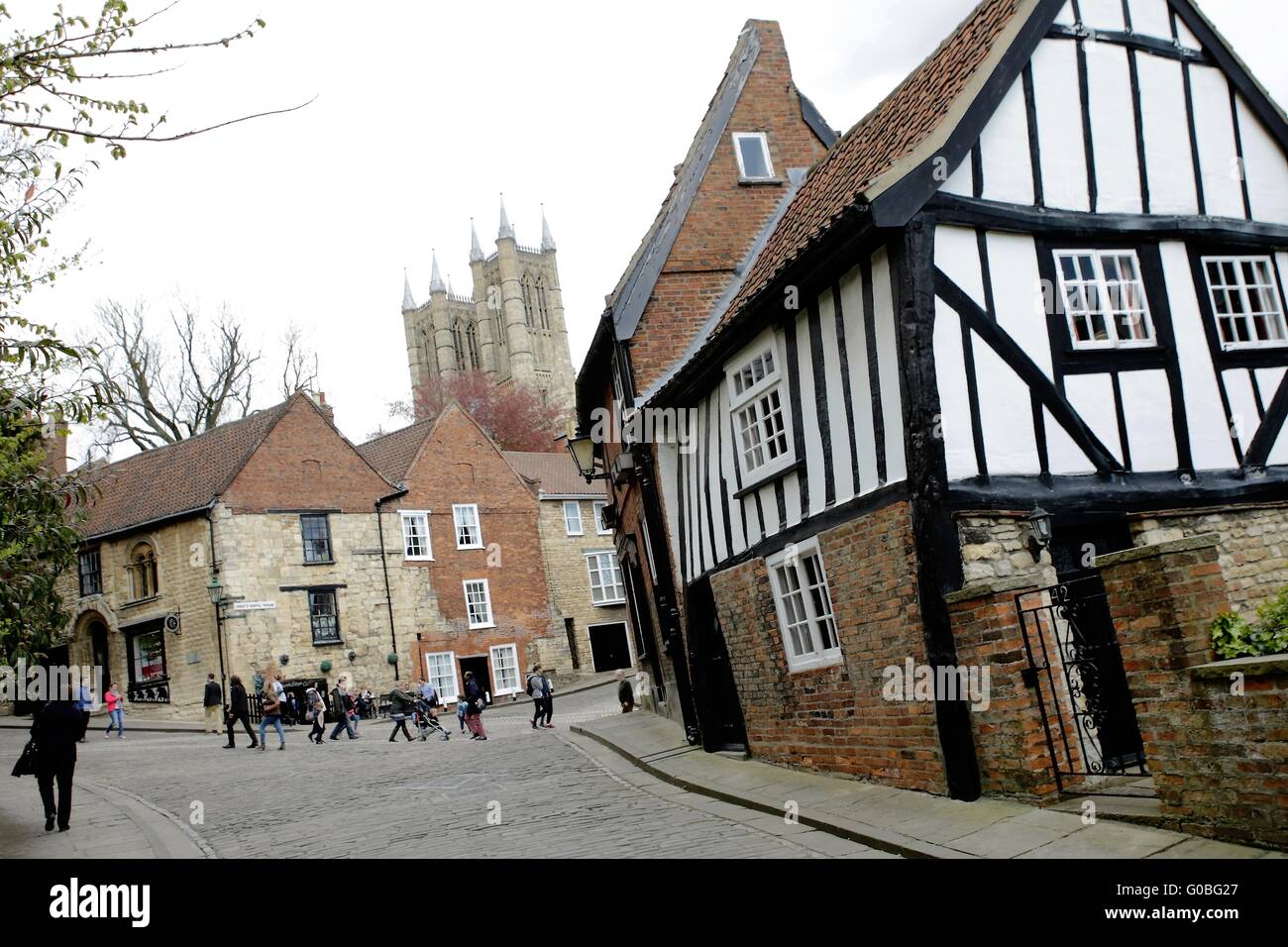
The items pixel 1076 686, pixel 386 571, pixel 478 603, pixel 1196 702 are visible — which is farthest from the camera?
pixel 478 603

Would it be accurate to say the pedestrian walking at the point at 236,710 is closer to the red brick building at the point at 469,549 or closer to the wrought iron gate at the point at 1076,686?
the red brick building at the point at 469,549

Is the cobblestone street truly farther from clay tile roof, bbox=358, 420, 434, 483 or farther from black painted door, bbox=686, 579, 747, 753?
clay tile roof, bbox=358, 420, 434, 483

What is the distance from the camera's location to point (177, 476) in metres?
34.1

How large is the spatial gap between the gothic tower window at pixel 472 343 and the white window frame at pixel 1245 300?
3759 inches

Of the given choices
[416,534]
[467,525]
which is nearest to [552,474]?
[467,525]

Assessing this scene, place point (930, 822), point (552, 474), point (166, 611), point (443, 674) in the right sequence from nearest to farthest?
point (930, 822) → point (166, 611) → point (443, 674) → point (552, 474)

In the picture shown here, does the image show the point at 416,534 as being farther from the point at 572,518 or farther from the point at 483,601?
the point at 572,518

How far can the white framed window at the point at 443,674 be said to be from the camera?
3591 centimetres

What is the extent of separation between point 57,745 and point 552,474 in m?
35.0

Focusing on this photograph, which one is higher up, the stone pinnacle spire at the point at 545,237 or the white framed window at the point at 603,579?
the stone pinnacle spire at the point at 545,237

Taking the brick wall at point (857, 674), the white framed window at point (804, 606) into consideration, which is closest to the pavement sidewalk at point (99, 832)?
the brick wall at point (857, 674)

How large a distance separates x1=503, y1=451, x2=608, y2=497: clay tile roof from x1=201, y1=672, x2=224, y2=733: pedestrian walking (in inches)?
685

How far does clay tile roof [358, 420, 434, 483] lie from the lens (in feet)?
124
